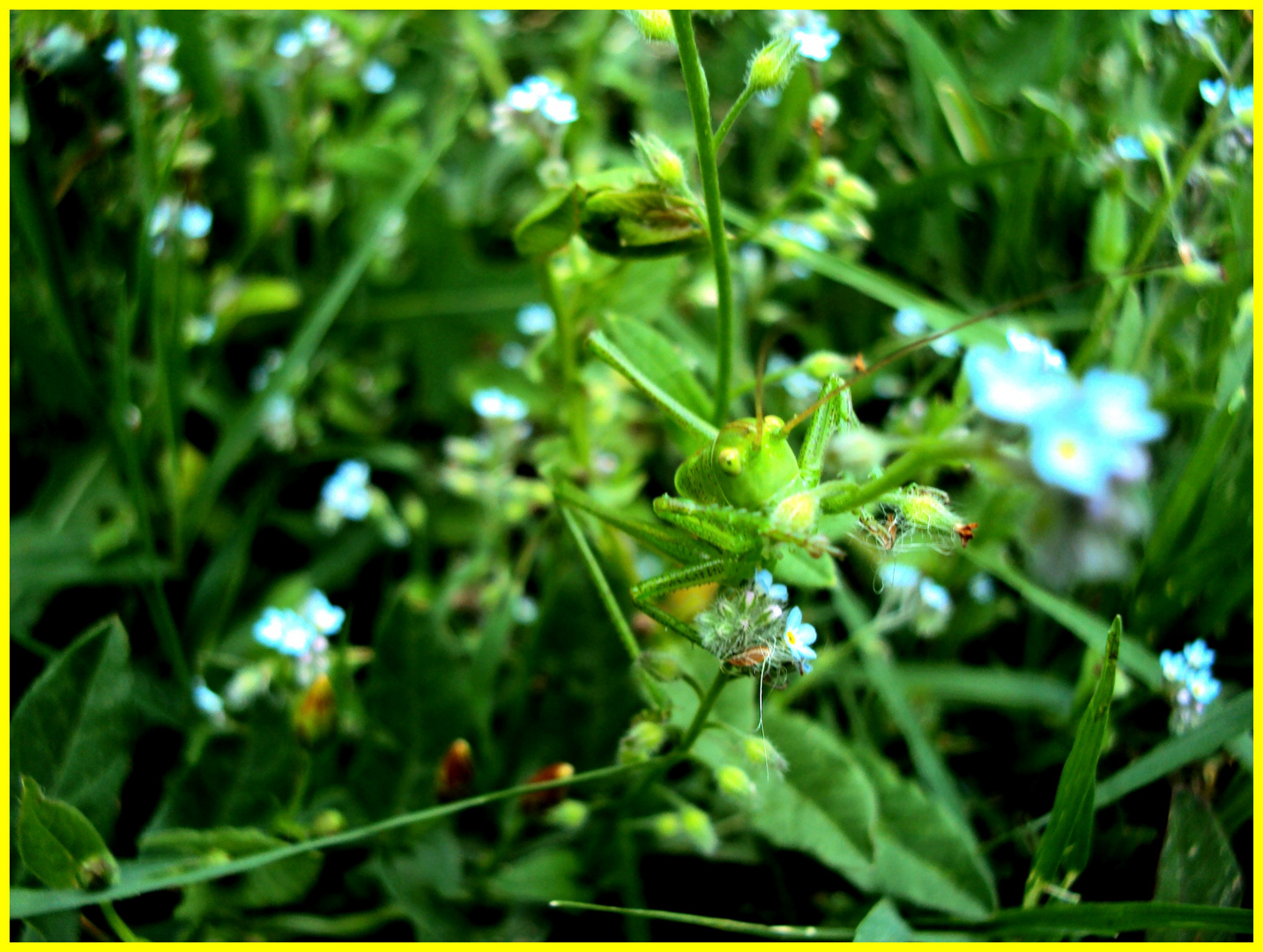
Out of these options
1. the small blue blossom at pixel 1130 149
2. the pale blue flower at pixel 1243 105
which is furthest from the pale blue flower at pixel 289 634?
the pale blue flower at pixel 1243 105

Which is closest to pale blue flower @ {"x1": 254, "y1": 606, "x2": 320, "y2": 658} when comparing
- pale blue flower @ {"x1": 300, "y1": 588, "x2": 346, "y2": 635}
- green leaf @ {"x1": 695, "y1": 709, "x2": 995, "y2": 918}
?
pale blue flower @ {"x1": 300, "y1": 588, "x2": 346, "y2": 635}

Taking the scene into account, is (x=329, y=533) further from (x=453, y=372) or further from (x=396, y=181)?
(x=396, y=181)

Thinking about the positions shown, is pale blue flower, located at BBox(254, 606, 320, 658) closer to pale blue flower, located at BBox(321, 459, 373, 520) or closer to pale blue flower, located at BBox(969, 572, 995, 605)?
pale blue flower, located at BBox(321, 459, 373, 520)

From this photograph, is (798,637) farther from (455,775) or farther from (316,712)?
(316,712)

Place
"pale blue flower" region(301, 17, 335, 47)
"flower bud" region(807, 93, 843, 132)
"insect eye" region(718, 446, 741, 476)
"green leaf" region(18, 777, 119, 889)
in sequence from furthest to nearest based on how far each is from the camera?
1. "pale blue flower" region(301, 17, 335, 47)
2. "flower bud" region(807, 93, 843, 132)
3. "green leaf" region(18, 777, 119, 889)
4. "insect eye" region(718, 446, 741, 476)

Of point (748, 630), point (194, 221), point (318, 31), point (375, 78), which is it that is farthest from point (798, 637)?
point (375, 78)

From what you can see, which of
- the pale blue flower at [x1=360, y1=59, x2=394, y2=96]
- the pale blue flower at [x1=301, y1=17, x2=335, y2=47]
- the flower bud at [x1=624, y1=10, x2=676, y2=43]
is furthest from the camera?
the pale blue flower at [x1=360, y1=59, x2=394, y2=96]
